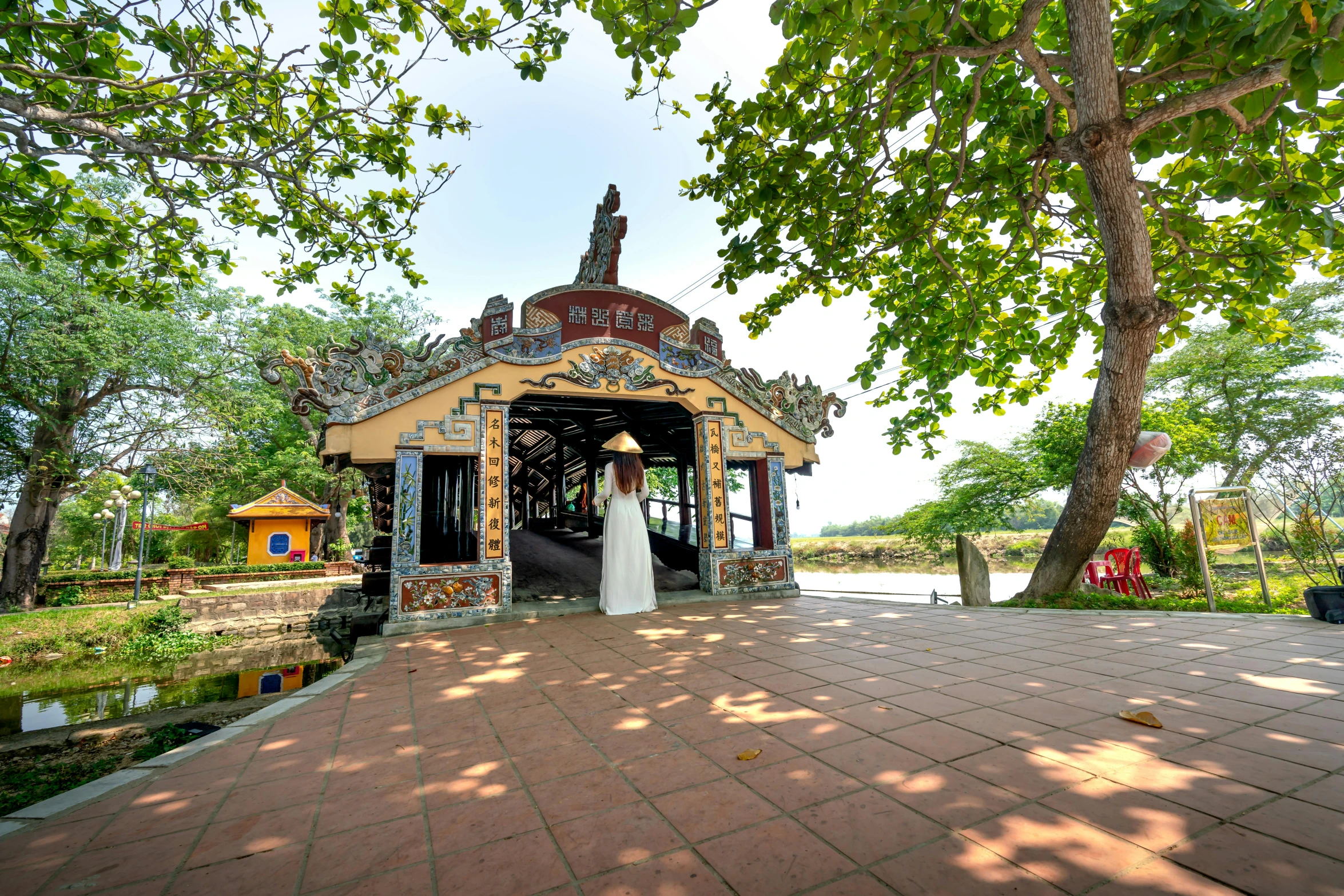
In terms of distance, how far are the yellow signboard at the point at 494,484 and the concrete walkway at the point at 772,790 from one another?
2.91 metres

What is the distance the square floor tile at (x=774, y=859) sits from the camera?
5.02 ft

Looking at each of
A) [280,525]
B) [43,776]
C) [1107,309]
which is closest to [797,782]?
[43,776]

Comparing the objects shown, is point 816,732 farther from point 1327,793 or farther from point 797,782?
point 1327,793

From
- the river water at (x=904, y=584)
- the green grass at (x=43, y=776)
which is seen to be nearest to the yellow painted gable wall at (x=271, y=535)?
the river water at (x=904, y=584)

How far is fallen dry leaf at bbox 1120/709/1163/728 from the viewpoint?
8.18 ft

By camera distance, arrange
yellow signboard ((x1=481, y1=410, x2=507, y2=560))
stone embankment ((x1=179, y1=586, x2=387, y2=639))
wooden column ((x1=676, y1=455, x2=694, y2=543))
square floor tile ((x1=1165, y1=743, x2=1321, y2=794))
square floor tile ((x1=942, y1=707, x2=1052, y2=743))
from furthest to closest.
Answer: stone embankment ((x1=179, y1=586, x2=387, y2=639)) → wooden column ((x1=676, y1=455, x2=694, y2=543)) → yellow signboard ((x1=481, y1=410, x2=507, y2=560)) → square floor tile ((x1=942, y1=707, x2=1052, y2=743)) → square floor tile ((x1=1165, y1=743, x2=1321, y2=794))

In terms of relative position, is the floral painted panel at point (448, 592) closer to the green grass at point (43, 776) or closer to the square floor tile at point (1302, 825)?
the green grass at point (43, 776)

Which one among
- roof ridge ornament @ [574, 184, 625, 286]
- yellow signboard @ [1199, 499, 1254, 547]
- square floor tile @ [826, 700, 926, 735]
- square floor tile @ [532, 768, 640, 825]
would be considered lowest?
square floor tile @ [532, 768, 640, 825]

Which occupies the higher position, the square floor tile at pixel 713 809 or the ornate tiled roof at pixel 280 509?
the ornate tiled roof at pixel 280 509

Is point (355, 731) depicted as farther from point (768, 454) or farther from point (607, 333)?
point (768, 454)

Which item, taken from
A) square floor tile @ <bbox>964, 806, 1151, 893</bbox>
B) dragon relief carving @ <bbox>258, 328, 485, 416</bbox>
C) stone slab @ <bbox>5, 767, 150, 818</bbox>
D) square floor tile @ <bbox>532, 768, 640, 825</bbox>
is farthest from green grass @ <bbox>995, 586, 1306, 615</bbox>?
dragon relief carving @ <bbox>258, 328, 485, 416</bbox>

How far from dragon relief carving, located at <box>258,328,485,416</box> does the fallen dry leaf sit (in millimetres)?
6856

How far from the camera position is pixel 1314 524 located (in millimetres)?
6910

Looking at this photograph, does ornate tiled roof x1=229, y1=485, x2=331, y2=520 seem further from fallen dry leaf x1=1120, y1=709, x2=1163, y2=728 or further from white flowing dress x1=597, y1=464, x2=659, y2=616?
fallen dry leaf x1=1120, y1=709, x2=1163, y2=728
